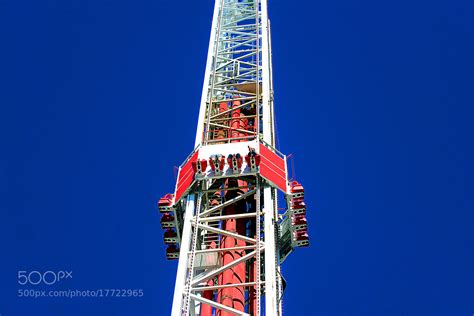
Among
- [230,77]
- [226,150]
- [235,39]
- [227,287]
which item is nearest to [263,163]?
[226,150]

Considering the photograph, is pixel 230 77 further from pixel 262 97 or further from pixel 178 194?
pixel 178 194

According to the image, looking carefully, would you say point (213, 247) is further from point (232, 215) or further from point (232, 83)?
point (232, 83)

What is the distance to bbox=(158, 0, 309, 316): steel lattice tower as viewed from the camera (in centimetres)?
3866

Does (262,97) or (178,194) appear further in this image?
(262,97)

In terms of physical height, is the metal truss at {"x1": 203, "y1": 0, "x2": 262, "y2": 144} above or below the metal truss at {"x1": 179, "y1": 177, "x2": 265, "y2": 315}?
above

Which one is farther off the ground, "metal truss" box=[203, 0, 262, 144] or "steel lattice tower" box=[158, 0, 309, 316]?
"metal truss" box=[203, 0, 262, 144]

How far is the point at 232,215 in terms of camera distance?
41.8 metres

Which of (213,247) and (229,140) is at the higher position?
(229,140)

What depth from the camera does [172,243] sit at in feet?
151

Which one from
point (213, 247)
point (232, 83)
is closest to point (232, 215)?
point (213, 247)

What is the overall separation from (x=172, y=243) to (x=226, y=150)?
272 inches

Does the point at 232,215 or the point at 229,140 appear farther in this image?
the point at 229,140

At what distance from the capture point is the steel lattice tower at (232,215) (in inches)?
1522

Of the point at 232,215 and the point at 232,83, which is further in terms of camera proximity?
the point at 232,83
